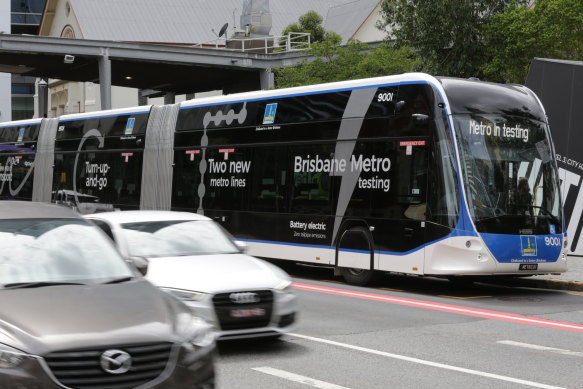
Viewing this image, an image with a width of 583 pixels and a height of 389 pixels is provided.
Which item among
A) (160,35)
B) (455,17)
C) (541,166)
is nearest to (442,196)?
(541,166)

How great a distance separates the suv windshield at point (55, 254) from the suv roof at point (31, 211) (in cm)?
4

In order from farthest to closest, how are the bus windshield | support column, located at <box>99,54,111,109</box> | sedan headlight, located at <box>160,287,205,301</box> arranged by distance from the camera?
support column, located at <box>99,54,111,109</box> → the bus windshield → sedan headlight, located at <box>160,287,205,301</box>

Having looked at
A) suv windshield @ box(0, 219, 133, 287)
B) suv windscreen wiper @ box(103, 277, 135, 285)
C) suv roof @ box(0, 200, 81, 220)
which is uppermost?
suv roof @ box(0, 200, 81, 220)

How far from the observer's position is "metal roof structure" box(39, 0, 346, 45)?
215 ft

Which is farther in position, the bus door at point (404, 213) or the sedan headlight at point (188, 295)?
the bus door at point (404, 213)

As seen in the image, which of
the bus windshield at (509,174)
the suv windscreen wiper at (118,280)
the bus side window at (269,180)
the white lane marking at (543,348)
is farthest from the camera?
the bus side window at (269,180)

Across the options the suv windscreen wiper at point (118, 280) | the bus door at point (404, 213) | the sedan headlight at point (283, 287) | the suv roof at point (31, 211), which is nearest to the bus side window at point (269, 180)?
the bus door at point (404, 213)

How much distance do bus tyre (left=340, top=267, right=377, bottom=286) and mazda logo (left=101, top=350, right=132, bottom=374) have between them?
34.9ft

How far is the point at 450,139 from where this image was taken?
14.3 meters

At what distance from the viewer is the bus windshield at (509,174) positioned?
14266mm

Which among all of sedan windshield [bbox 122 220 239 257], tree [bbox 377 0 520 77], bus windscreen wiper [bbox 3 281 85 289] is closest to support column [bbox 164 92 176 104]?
tree [bbox 377 0 520 77]

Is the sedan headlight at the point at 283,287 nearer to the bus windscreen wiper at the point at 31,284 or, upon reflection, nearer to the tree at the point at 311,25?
the bus windscreen wiper at the point at 31,284

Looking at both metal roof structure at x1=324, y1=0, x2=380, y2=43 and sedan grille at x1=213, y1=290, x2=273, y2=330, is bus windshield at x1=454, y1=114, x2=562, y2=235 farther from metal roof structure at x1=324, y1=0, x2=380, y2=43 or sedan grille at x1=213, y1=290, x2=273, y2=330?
metal roof structure at x1=324, y1=0, x2=380, y2=43

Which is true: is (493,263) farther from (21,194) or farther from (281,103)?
(21,194)
